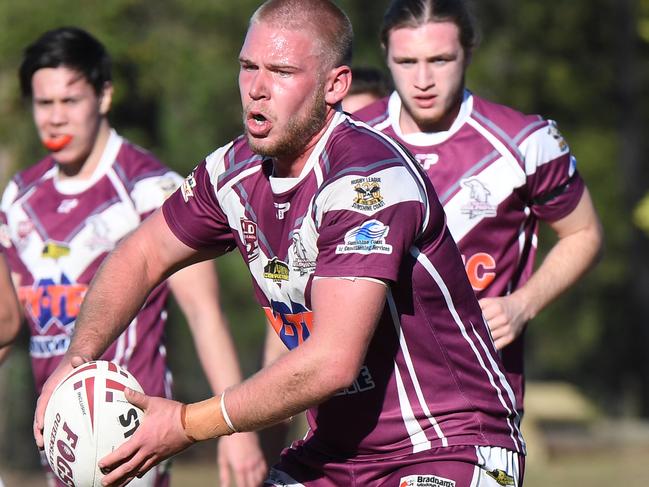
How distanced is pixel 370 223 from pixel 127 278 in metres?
1.24

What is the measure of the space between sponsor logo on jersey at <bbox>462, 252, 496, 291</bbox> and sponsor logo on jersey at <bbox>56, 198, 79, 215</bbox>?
6.69 ft

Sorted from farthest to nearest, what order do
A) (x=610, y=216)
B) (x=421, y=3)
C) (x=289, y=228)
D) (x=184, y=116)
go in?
(x=610, y=216), (x=184, y=116), (x=421, y=3), (x=289, y=228)

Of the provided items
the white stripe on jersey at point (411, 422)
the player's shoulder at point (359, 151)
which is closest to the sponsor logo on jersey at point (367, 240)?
the player's shoulder at point (359, 151)

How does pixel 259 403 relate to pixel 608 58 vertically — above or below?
below

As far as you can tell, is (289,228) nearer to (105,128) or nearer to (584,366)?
(105,128)

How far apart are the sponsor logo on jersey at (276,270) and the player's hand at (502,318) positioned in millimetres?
1118

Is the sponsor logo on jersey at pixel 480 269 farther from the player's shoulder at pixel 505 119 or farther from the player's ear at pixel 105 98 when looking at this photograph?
the player's ear at pixel 105 98

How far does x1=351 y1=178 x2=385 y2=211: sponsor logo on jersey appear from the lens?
3.99 meters

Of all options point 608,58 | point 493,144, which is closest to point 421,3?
point 493,144

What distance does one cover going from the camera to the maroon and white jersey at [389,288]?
402 centimetres

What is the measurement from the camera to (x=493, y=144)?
18.6ft

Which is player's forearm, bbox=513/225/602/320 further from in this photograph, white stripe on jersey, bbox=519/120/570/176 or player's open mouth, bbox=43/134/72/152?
player's open mouth, bbox=43/134/72/152

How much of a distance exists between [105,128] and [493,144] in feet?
6.80

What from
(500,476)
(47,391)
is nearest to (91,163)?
(47,391)
